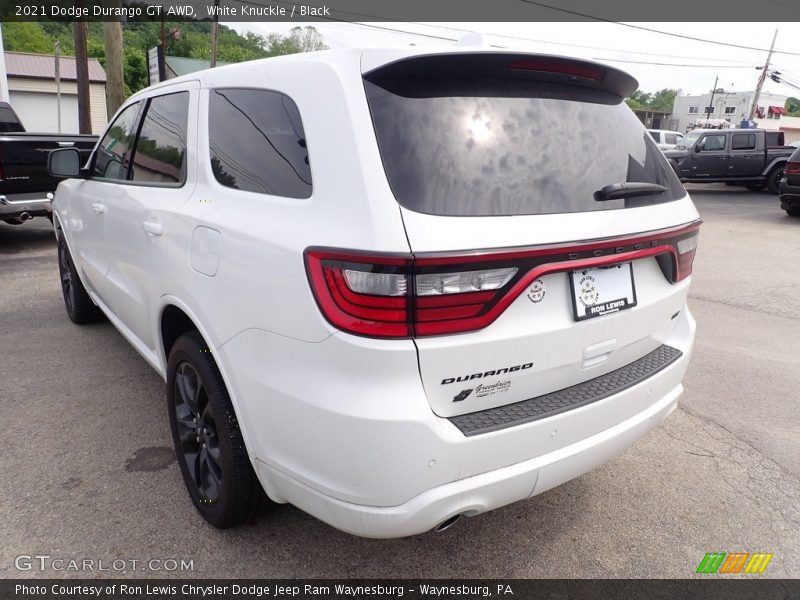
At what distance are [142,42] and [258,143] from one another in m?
67.4

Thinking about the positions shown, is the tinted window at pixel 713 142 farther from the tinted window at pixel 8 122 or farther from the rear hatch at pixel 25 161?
the tinted window at pixel 8 122

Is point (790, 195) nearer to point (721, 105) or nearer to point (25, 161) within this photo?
point (25, 161)

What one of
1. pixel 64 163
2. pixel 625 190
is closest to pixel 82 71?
pixel 64 163

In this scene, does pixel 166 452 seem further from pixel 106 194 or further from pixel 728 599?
pixel 728 599

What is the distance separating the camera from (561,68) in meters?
2.11

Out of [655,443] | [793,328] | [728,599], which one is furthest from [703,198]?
[728,599]

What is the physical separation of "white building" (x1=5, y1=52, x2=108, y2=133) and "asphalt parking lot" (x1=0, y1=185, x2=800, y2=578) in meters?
36.2

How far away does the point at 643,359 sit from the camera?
2385 mm

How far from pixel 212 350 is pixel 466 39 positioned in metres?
1.43

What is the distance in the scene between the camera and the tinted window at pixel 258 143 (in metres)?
1.97

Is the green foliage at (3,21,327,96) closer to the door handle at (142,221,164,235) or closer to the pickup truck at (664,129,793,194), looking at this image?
the pickup truck at (664,129,793,194)

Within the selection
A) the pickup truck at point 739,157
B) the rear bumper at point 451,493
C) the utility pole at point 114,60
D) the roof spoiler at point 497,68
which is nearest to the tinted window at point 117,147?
the roof spoiler at point 497,68

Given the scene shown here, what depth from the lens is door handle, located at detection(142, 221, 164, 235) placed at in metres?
2.61

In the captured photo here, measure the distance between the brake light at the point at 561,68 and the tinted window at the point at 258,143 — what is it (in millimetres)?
765
